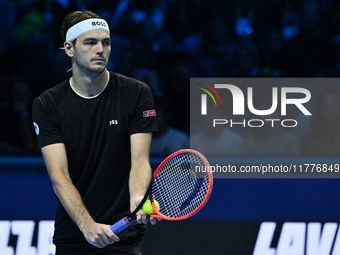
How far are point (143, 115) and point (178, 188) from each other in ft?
1.66

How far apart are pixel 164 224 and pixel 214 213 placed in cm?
37

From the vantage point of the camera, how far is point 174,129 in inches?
242

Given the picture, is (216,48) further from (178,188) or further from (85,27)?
(85,27)

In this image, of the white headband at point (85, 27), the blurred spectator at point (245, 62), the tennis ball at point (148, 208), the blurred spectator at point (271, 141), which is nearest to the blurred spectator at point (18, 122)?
the blurred spectator at point (271, 141)

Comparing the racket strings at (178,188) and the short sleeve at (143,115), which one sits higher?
the short sleeve at (143,115)

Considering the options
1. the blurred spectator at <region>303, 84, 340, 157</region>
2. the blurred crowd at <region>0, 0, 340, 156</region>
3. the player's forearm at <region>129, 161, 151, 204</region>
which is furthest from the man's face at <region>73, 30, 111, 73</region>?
the blurred spectator at <region>303, 84, 340, 157</region>

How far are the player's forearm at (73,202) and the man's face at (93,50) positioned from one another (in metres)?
0.59

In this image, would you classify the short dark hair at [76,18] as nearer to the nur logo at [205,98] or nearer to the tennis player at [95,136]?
the tennis player at [95,136]

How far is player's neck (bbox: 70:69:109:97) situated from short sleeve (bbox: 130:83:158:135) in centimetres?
20

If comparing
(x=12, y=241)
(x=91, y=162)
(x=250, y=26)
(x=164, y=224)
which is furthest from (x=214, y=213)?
(x=250, y=26)

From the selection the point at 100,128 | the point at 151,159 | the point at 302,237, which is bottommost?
the point at 302,237

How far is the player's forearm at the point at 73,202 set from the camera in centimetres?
356

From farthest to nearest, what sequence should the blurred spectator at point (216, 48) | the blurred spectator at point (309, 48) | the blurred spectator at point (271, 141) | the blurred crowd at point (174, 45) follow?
the blurred spectator at point (216, 48), the blurred spectator at point (309, 48), the blurred crowd at point (174, 45), the blurred spectator at point (271, 141)

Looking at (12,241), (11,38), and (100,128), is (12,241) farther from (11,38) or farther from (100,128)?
(11,38)
